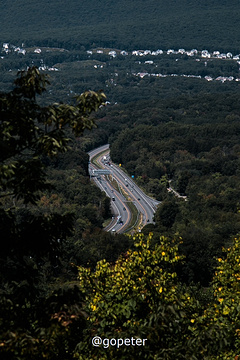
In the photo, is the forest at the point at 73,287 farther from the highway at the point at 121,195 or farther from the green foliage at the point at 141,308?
the highway at the point at 121,195

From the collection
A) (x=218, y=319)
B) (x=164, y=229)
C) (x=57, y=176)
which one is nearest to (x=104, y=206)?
(x=57, y=176)

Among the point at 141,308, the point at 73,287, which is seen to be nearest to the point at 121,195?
the point at 73,287

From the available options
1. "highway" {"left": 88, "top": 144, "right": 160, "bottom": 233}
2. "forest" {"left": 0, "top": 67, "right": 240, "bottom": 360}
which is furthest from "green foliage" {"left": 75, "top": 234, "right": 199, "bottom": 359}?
"highway" {"left": 88, "top": 144, "right": 160, "bottom": 233}

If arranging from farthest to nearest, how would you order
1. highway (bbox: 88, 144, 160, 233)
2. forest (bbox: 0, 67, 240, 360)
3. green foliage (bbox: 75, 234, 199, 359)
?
1. highway (bbox: 88, 144, 160, 233)
2. green foliage (bbox: 75, 234, 199, 359)
3. forest (bbox: 0, 67, 240, 360)

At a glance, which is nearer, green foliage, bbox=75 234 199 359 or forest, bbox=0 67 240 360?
forest, bbox=0 67 240 360

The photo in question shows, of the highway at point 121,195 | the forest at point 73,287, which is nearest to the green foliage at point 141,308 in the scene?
the forest at point 73,287

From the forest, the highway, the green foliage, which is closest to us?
the forest

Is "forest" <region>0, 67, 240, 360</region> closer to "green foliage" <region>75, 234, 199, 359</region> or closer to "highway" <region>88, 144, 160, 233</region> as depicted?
"green foliage" <region>75, 234, 199, 359</region>

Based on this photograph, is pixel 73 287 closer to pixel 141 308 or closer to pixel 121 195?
pixel 141 308

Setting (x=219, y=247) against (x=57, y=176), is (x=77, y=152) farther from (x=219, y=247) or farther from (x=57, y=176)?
(x=219, y=247)
